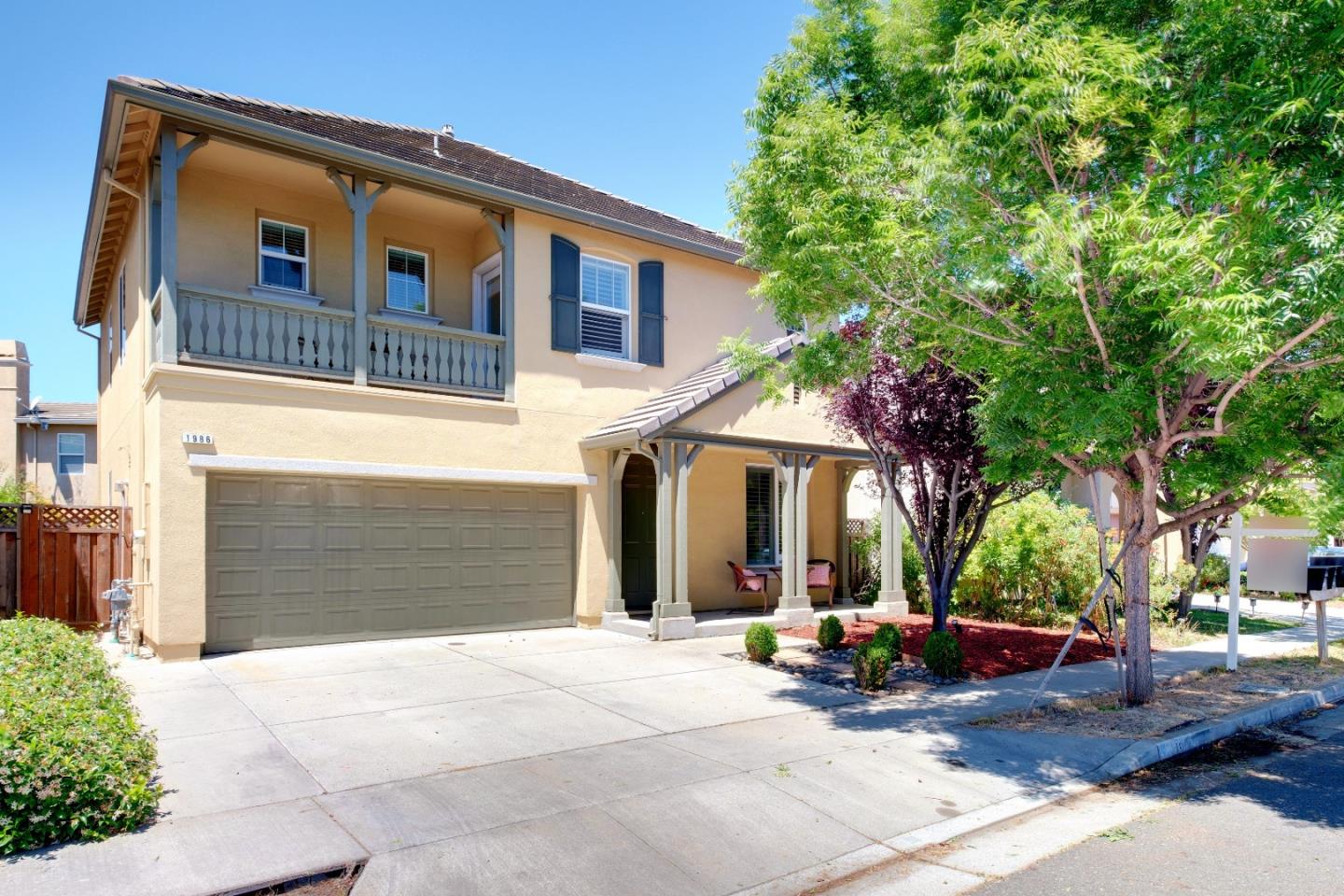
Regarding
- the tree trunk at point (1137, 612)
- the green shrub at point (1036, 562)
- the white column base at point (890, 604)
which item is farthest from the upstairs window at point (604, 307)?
the tree trunk at point (1137, 612)

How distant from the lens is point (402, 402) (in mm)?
11734

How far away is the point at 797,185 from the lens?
7.62 metres

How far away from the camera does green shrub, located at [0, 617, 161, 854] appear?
4.49 m

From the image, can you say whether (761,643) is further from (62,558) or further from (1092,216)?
(62,558)

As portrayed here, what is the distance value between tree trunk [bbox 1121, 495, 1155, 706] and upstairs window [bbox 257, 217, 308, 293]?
11.3m

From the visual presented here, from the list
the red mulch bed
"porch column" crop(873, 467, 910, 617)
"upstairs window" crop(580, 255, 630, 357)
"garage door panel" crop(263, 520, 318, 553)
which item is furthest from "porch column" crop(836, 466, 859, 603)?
"garage door panel" crop(263, 520, 318, 553)

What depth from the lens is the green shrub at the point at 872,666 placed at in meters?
9.17

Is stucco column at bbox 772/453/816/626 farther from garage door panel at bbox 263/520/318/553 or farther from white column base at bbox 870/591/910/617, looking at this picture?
garage door panel at bbox 263/520/318/553

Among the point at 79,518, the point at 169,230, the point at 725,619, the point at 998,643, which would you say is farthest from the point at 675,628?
the point at 79,518

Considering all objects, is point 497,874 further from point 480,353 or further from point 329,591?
point 480,353

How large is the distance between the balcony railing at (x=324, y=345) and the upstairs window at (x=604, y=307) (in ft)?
5.80

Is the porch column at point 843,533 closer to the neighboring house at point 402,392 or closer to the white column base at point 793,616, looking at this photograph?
the neighboring house at point 402,392

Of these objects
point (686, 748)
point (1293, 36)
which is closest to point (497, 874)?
point (686, 748)

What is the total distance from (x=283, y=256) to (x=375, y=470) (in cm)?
371
